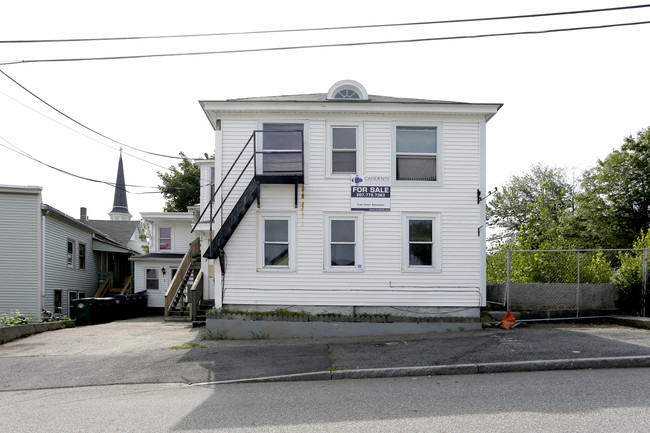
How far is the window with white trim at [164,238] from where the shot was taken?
94.4 ft

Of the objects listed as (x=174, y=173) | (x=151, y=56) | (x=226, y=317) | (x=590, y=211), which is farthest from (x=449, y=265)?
(x=174, y=173)

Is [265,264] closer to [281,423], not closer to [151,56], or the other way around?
[151,56]

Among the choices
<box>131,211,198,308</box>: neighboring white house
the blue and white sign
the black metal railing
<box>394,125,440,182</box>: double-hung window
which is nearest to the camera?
the black metal railing

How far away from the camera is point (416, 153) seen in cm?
1412

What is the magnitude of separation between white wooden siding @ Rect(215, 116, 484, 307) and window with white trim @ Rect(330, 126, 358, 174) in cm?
30

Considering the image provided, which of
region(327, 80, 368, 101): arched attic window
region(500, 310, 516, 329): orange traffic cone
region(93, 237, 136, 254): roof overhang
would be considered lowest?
region(500, 310, 516, 329): orange traffic cone

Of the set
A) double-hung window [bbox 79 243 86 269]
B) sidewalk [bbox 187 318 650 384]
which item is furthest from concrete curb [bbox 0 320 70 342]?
double-hung window [bbox 79 243 86 269]

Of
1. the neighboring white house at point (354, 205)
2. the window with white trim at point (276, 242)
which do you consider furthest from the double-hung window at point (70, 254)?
the window with white trim at point (276, 242)

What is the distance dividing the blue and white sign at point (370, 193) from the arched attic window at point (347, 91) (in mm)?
2355

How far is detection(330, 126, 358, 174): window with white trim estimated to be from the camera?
1412cm

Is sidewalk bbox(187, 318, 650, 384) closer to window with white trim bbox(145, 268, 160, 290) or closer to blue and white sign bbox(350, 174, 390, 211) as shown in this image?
blue and white sign bbox(350, 174, 390, 211)

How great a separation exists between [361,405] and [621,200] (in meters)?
38.6

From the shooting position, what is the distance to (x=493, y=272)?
18.1 m

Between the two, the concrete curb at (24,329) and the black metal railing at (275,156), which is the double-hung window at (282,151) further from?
the concrete curb at (24,329)
